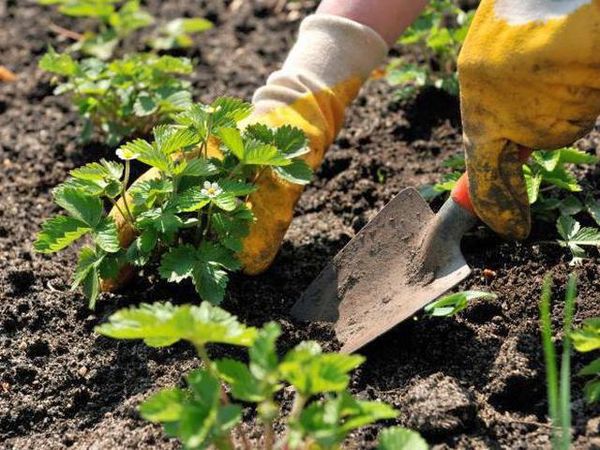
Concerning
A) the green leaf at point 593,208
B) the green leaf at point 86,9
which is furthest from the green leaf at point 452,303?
the green leaf at point 86,9

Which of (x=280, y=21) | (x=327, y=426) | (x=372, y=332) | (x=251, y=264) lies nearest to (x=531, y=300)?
(x=372, y=332)

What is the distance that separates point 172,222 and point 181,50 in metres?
1.84

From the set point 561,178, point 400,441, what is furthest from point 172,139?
point 561,178

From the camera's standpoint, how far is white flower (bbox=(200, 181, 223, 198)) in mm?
2428

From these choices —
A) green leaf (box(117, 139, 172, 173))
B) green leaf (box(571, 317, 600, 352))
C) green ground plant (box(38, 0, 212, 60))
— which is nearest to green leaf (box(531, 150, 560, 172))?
green leaf (box(571, 317, 600, 352))

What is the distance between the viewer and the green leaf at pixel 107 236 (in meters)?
2.48

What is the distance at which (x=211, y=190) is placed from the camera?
244 cm

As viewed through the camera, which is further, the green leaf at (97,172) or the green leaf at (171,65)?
the green leaf at (171,65)

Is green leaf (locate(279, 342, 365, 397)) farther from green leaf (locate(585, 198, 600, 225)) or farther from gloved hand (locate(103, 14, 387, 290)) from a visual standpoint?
green leaf (locate(585, 198, 600, 225))

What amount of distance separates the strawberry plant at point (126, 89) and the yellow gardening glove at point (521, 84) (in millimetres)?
1063

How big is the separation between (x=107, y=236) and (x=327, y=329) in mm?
606

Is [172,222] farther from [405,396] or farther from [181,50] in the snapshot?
[181,50]

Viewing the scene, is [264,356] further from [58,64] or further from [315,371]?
[58,64]

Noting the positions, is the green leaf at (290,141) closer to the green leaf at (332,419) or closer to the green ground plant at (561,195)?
the green ground plant at (561,195)
